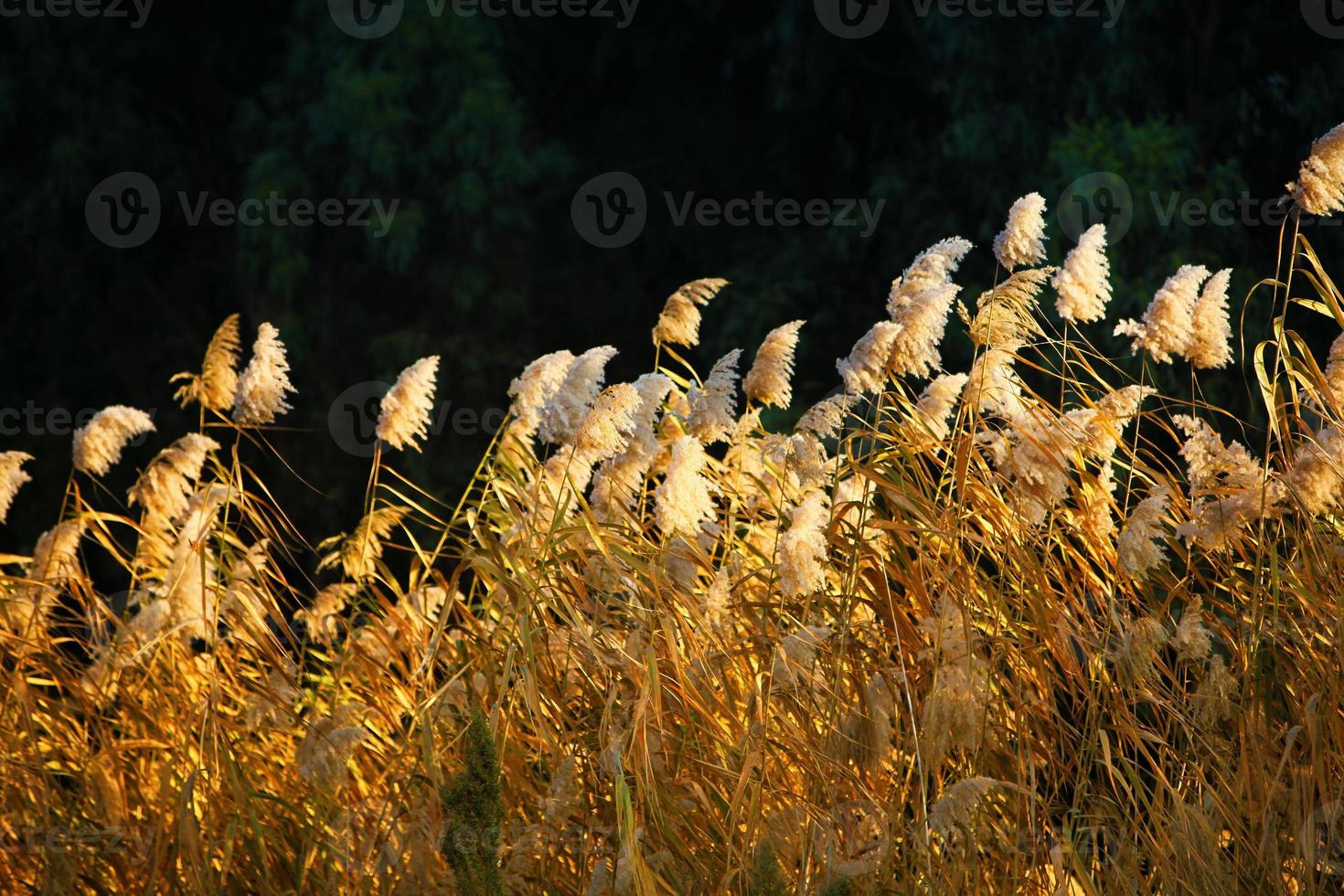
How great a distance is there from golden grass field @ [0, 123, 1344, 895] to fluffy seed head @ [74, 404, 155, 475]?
0.44 ft

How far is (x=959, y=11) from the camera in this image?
9281mm

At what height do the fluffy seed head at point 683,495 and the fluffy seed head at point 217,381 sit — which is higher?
the fluffy seed head at point 217,381

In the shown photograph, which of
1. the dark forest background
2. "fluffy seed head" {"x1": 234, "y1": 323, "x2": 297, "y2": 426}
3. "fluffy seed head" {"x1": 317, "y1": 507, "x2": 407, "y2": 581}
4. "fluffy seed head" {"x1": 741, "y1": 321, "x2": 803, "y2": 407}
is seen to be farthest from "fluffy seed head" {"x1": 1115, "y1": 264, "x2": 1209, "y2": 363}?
the dark forest background

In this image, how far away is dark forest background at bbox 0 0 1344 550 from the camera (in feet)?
29.1

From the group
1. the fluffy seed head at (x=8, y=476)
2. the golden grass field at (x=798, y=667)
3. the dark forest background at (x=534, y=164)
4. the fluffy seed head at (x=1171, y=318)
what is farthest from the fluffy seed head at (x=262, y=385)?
the dark forest background at (x=534, y=164)

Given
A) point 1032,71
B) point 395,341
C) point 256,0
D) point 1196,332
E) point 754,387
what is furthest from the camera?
point 256,0

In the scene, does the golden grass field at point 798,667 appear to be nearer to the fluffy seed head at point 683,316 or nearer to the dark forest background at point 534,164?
the fluffy seed head at point 683,316

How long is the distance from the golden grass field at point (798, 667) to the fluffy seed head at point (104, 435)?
135 mm

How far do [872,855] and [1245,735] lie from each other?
705 mm

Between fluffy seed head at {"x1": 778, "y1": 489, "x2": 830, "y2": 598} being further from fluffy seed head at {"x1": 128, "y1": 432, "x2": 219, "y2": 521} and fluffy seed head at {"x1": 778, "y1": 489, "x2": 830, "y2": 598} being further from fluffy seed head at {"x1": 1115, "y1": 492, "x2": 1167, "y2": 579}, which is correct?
fluffy seed head at {"x1": 128, "y1": 432, "x2": 219, "y2": 521}

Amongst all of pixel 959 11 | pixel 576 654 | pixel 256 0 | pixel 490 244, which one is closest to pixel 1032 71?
pixel 959 11

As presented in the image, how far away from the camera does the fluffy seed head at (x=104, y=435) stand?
142 inches

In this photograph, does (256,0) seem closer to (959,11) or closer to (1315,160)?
(959,11)

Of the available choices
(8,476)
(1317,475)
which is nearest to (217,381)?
(8,476)
